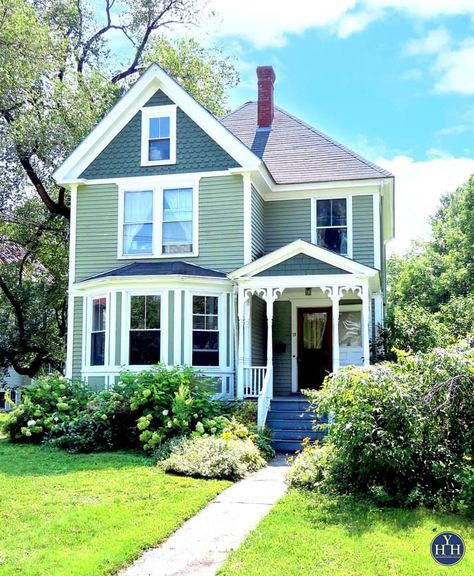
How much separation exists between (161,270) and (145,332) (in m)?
1.48

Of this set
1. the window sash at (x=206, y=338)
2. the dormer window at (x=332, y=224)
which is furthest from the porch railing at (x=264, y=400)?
the dormer window at (x=332, y=224)

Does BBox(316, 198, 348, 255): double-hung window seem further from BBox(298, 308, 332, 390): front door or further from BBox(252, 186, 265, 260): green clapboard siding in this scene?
BBox(298, 308, 332, 390): front door

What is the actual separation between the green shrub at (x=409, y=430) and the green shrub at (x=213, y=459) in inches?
70.8

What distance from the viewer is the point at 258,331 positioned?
1540 centimetres

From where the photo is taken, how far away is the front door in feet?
50.8

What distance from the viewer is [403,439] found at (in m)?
7.24

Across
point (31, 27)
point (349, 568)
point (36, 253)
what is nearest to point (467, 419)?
point (349, 568)

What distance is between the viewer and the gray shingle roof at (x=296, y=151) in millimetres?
15406

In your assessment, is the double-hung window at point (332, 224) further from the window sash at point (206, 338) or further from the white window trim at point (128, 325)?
the white window trim at point (128, 325)

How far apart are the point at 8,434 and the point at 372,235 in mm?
9573

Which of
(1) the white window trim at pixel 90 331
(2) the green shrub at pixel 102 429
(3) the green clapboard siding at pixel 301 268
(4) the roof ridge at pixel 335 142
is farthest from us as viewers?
(4) the roof ridge at pixel 335 142

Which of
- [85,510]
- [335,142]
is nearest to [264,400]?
[85,510]

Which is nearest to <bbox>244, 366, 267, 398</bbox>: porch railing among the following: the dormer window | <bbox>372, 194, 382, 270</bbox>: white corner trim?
the dormer window

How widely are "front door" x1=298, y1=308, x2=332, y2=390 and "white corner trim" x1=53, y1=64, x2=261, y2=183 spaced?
4664mm
